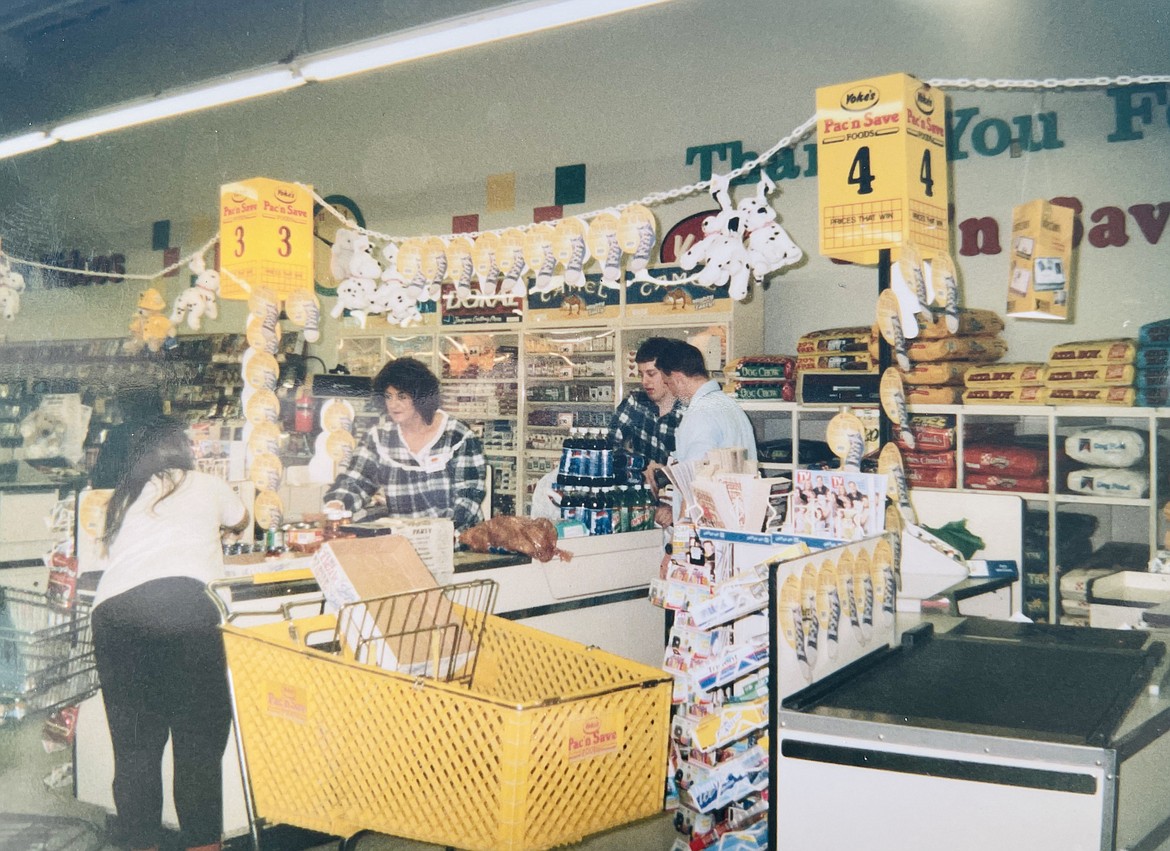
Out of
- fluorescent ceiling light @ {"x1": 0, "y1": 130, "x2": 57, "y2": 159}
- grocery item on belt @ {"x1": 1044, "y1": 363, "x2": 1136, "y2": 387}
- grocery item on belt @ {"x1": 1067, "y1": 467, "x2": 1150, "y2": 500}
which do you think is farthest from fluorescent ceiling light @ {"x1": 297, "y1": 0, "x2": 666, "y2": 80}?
grocery item on belt @ {"x1": 1067, "y1": 467, "x2": 1150, "y2": 500}

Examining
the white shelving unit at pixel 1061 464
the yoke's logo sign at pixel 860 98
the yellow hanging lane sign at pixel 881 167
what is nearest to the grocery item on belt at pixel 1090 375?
the white shelving unit at pixel 1061 464

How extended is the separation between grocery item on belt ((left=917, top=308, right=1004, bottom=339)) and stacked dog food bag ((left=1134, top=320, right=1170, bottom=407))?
933 mm

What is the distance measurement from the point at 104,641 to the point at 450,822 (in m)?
1.62

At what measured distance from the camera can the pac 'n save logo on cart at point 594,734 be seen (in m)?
1.92

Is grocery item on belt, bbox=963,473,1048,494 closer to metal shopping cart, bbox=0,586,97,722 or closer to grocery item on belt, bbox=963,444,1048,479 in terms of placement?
grocery item on belt, bbox=963,444,1048,479

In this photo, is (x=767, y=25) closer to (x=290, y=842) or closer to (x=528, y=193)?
(x=528, y=193)

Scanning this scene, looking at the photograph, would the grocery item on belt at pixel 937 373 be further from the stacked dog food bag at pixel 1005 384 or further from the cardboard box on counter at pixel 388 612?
the cardboard box on counter at pixel 388 612

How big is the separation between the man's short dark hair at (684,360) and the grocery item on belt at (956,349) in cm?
132

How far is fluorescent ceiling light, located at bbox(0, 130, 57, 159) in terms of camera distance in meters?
5.57

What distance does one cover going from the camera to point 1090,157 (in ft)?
18.5

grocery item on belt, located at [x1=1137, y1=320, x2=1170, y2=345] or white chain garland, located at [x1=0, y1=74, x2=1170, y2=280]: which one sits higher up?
white chain garland, located at [x1=0, y1=74, x2=1170, y2=280]

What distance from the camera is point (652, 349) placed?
18.1 ft

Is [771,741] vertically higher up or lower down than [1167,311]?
lower down

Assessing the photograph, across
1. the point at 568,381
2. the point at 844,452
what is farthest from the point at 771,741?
the point at 568,381
